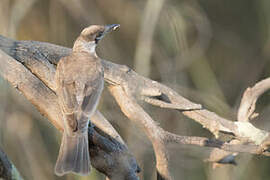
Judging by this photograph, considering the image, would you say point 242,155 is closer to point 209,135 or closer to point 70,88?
point 209,135

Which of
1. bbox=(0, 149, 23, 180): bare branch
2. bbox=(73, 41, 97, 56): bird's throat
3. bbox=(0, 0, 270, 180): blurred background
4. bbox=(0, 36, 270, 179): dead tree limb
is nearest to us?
bbox=(0, 149, 23, 180): bare branch

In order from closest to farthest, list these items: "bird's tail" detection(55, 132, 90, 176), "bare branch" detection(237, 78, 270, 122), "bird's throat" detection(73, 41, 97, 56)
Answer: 1. "bird's tail" detection(55, 132, 90, 176)
2. "bare branch" detection(237, 78, 270, 122)
3. "bird's throat" detection(73, 41, 97, 56)

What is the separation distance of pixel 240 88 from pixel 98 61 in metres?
3.47

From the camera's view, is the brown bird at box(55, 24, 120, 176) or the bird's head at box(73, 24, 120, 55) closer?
the brown bird at box(55, 24, 120, 176)

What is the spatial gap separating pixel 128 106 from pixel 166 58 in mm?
2298

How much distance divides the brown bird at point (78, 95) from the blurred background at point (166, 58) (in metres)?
0.70

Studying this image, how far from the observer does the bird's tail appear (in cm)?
261

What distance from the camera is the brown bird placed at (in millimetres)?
2658

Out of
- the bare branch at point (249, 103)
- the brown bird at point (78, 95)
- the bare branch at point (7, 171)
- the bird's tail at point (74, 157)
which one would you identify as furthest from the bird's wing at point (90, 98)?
the bare branch at point (249, 103)

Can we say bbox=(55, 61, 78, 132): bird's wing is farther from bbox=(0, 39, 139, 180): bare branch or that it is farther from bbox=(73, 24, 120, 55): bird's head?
bbox=(73, 24, 120, 55): bird's head

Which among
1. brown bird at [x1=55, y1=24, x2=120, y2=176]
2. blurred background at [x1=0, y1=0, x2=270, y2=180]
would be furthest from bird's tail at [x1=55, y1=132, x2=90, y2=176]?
blurred background at [x1=0, y1=0, x2=270, y2=180]

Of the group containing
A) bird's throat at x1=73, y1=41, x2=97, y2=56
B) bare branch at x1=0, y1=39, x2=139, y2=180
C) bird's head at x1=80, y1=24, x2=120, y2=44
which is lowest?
bare branch at x1=0, y1=39, x2=139, y2=180

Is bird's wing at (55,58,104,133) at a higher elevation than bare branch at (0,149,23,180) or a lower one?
higher

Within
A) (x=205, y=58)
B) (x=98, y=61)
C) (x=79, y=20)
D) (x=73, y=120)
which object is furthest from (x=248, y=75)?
(x=73, y=120)
